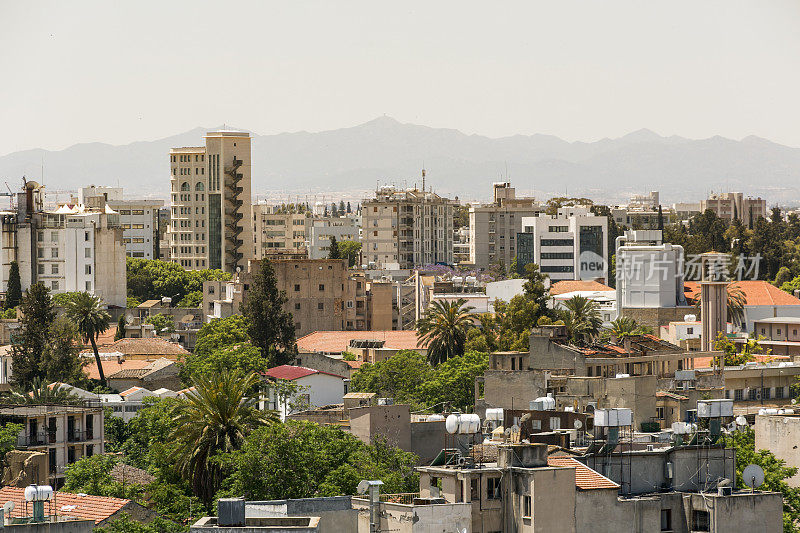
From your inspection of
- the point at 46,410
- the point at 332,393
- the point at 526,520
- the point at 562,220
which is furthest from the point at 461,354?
the point at 562,220

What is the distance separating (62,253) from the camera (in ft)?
497

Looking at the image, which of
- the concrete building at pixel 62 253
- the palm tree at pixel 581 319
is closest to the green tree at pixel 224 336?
the palm tree at pixel 581 319

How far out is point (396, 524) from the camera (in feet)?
102

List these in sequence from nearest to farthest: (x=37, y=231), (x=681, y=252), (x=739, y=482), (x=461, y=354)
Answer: (x=739, y=482), (x=461, y=354), (x=681, y=252), (x=37, y=231)

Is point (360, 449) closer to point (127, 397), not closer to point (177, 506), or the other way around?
point (177, 506)

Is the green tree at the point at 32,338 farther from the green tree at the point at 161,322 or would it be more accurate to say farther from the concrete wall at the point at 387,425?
the concrete wall at the point at 387,425

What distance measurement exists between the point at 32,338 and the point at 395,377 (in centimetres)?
2522

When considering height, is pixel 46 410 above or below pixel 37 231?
below

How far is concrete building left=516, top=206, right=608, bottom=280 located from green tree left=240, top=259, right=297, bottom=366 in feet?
259

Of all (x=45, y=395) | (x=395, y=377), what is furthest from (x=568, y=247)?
(x=45, y=395)

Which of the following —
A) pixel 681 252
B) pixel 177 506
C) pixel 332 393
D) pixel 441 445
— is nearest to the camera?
pixel 177 506

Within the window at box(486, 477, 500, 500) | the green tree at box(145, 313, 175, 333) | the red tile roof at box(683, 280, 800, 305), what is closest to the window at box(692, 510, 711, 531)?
the window at box(486, 477, 500, 500)

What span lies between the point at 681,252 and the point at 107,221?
195 ft

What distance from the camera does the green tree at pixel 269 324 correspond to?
328 feet
